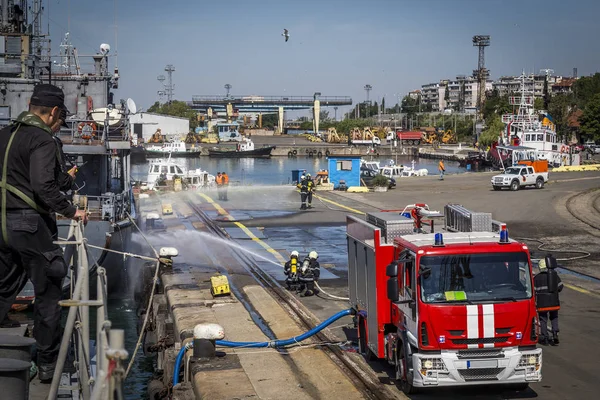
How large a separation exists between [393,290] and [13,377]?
670 centimetres

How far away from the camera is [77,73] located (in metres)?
31.0

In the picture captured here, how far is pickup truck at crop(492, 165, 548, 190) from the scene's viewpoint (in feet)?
172

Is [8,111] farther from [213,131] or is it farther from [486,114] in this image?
[213,131]

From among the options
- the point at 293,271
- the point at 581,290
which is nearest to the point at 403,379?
the point at 293,271

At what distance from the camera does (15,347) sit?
6344mm

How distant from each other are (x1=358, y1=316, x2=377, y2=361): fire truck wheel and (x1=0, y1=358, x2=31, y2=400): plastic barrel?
8335 mm

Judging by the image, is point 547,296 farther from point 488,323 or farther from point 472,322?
point 472,322

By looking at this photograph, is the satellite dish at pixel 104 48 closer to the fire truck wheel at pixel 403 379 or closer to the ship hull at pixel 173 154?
the fire truck wheel at pixel 403 379

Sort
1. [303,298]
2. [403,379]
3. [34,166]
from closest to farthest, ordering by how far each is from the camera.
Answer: [34,166]
[403,379]
[303,298]

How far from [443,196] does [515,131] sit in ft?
109

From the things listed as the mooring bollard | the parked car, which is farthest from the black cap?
the parked car

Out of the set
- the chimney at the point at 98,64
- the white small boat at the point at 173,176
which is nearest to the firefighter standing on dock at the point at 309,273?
the chimney at the point at 98,64

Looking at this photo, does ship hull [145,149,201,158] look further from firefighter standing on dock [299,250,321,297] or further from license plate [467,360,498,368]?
license plate [467,360,498,368]

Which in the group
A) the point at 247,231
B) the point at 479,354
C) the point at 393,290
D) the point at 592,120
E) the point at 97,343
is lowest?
the point at 247,231
